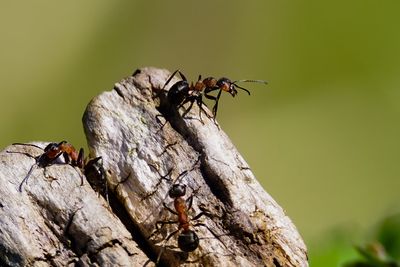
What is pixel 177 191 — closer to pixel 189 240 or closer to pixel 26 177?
pixel 189 240

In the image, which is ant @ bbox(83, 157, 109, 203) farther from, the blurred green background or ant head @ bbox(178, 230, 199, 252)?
the blurred green background

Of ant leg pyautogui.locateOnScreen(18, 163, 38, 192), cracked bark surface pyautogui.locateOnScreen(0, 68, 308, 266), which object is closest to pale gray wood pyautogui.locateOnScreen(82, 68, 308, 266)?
cracked bark surface pyautogui.locateOnScreen(0, 68, 308, 266)

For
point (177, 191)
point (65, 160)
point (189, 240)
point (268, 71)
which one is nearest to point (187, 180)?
point (177, 191)

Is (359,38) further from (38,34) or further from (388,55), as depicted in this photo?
(38,34)

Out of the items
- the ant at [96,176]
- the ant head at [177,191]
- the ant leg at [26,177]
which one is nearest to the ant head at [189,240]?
the ant head at [177,191]

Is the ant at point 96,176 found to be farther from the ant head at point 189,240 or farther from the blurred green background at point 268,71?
the blurred green background at point 268,71
